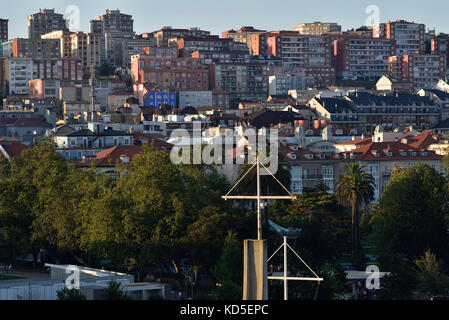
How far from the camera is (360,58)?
18262cm

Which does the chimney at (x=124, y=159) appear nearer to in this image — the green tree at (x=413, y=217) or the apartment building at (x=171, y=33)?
the green tree at (x=413, y=217)

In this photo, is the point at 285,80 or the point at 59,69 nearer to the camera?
the point at 59,69

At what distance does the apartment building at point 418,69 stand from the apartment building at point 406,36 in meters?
8.91

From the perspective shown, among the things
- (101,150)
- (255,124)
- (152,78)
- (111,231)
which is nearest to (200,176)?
(111,231)

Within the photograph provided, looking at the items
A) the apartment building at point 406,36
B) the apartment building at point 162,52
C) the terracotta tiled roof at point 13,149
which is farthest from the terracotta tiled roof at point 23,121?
the apartment building at point 406,36

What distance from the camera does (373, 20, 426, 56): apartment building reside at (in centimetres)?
19000

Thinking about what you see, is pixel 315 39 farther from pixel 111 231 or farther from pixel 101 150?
pixel 111 231

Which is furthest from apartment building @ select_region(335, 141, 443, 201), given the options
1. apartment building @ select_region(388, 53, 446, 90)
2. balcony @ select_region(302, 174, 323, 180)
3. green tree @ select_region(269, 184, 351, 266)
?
apartment building @ select_region(388, 53, 446, 90)

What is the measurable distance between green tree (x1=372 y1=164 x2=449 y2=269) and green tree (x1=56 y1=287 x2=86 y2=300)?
20.1m

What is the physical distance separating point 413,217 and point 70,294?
86.9ft

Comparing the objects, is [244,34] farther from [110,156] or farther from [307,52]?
[110,156]

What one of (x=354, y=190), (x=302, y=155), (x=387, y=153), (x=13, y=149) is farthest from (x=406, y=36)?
(x=354, y=190)

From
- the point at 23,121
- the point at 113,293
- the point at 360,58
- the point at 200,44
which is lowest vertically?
the point at 113,293

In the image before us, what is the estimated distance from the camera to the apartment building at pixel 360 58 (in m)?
181
